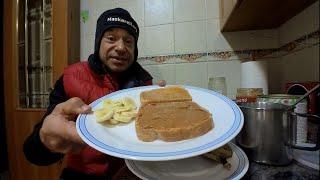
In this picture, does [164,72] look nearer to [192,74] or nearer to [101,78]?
A: [192,74]

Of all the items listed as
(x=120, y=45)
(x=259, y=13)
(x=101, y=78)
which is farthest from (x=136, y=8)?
(x=259, y=13)

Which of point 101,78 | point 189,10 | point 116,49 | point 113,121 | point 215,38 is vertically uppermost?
point 189,10

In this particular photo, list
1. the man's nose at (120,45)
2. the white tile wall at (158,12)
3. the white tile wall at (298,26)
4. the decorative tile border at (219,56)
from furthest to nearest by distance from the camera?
the white tile wall at (158,12) → the decorative tile border at (219,56) → the man's nose at (120,45) → the white tile wall at (298,26)

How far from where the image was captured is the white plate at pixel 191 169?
1.35ft

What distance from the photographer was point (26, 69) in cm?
159

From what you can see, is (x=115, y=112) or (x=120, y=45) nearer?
(x=115, y=112)

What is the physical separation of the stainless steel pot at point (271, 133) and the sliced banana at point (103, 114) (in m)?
0.33

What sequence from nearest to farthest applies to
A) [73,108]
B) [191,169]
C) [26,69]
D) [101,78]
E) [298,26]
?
[191,169] < [73,108] < [298,26] < [101,78] < [26,69]

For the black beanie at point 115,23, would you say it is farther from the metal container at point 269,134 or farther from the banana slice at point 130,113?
the metal container at point 269,134

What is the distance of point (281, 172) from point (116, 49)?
2.48 feet

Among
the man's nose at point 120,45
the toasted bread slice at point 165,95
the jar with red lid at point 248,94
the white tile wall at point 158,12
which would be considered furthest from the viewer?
the white tile wall at point 158,12

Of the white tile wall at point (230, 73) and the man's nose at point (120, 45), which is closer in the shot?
the man's nose at point (120, 45)

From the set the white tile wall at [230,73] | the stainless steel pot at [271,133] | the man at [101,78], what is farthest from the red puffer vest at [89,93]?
Answer: the white tile wall at [230,73]

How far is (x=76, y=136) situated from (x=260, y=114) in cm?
44
